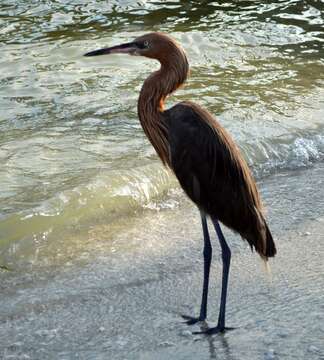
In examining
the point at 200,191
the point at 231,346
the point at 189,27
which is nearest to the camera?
the point at 231,346

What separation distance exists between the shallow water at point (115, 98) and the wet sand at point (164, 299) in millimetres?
437

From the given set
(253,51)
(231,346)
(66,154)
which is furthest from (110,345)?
(253,51)

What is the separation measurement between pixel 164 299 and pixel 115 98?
12.7 ft

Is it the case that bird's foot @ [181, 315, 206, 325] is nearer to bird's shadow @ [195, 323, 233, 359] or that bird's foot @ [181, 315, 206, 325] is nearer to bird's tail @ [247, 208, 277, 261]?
bird's shadow @ [195, 323, 233, 359]

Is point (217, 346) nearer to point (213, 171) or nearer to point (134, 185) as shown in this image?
point (213, 171)

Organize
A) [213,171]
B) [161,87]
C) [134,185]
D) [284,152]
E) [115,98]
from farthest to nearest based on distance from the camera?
[115,98]
[284,152]
[134,185]
[161,87]
[213,171]

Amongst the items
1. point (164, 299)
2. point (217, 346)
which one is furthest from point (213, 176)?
point (217, 346)

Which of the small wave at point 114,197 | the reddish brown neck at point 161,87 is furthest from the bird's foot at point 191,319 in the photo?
the small wave at point 114,197

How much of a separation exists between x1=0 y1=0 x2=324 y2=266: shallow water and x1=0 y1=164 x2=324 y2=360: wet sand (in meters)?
0.44

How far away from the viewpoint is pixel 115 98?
332 inches

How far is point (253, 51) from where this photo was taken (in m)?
10.0

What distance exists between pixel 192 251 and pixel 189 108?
122cm

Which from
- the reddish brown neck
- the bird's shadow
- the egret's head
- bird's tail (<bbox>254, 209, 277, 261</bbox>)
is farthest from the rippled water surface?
the egret's head

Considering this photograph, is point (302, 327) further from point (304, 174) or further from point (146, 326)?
point (304, 174)
